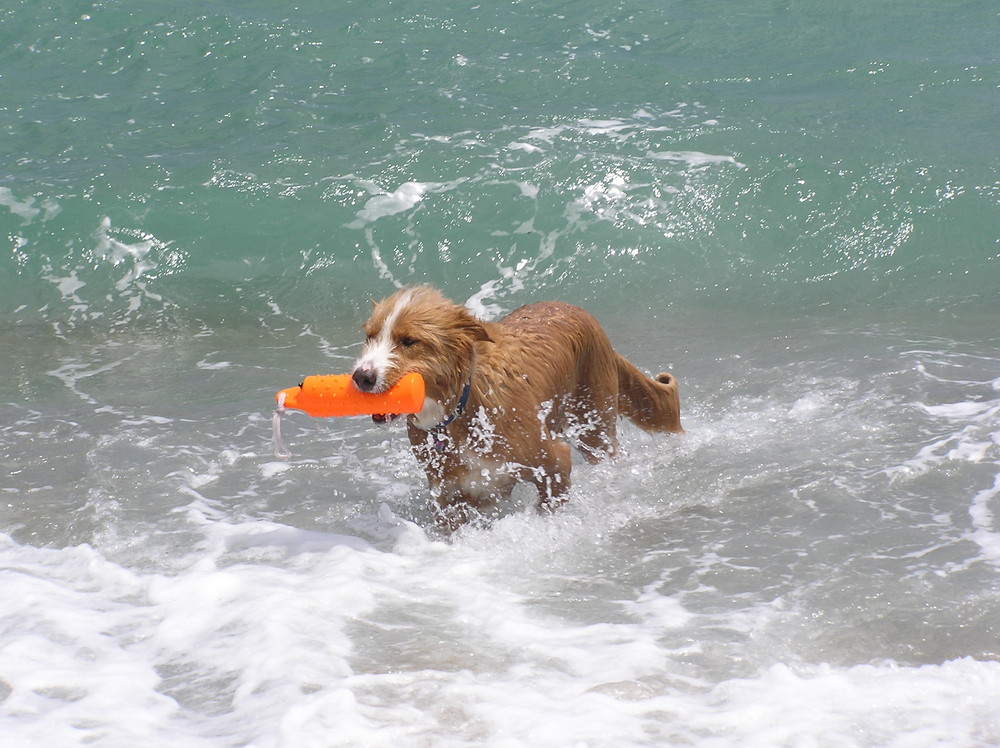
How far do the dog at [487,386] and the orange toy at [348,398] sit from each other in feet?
0.18

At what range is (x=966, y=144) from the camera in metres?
13.4

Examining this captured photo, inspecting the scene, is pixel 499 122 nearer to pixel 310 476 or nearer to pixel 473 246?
pixel 473 246

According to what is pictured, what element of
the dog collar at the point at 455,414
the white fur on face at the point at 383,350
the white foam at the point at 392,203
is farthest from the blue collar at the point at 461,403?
the white foam at the point at 392,203

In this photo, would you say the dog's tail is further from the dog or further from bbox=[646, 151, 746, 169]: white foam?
bbox=[646, 151, 746, 169]: white foam

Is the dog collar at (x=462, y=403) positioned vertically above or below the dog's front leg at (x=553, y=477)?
above

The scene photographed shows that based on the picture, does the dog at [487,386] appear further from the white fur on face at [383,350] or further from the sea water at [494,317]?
the sea water at [494,317]

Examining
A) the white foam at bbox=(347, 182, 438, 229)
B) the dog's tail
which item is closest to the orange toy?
the dog's tail

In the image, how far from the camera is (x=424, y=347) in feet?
18.0

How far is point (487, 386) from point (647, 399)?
71.0 inches

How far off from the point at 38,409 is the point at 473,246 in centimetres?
556

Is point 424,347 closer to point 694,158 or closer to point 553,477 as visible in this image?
point 553,477

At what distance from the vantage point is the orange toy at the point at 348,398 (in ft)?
17.5

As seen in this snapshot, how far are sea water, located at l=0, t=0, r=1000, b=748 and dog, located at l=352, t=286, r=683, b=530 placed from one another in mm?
295

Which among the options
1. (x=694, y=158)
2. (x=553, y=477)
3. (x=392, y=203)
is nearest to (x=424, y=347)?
(x=553, y=477)
